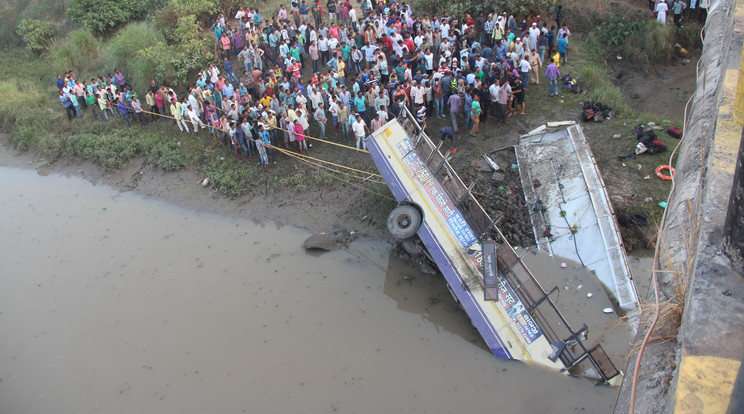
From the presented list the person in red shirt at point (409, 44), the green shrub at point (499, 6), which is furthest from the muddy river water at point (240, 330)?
the green shrub at point (499, 6)

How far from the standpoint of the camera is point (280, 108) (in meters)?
15.9

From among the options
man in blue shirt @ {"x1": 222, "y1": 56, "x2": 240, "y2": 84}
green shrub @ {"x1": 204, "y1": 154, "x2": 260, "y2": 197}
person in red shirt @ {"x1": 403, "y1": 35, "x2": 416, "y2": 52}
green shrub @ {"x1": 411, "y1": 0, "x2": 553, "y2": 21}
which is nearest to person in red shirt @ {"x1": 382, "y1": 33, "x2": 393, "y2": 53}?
person in red shirt @ {"x1": 403, "y1": 35, "x2": 416, "y2": 52}

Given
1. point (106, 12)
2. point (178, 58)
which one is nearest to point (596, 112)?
point (178, 58)

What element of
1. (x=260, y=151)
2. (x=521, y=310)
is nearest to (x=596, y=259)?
(x=521, y=310)

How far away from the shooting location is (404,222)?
448 inches

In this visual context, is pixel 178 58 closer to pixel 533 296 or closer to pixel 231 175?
pixel 231 175

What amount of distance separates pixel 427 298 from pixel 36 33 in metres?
22.4

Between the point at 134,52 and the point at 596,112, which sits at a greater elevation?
the point at 134,52

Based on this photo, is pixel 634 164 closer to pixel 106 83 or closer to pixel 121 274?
pixel 121 274

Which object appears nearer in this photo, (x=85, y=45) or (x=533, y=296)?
(x=533, y=296)

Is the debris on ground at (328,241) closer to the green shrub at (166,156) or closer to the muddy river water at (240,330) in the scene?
the muddy river water at (240,330)

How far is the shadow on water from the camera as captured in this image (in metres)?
11.2

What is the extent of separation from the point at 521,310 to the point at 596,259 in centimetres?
257

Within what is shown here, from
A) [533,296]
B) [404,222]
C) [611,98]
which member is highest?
[611,98]
